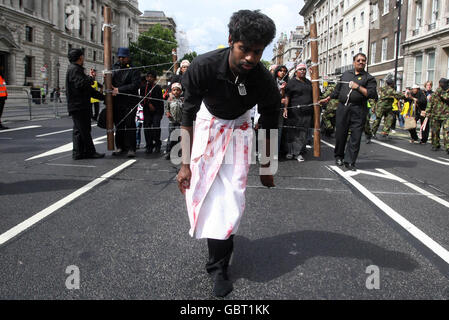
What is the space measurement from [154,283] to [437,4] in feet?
107

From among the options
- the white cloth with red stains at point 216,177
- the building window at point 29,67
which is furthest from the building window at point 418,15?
the building window at point 29,67

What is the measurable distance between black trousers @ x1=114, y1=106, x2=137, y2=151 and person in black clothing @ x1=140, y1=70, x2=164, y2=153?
34cm

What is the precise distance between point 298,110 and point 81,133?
4.38 meters

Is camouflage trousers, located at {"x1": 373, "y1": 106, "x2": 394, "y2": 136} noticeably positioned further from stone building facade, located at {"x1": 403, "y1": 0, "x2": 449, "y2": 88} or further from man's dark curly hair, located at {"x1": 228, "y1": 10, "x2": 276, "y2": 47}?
stone building facade, located at {"x1": 403, "y1": 0, "x2": 449, "y2": 88}

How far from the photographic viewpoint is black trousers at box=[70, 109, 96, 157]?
799 cm

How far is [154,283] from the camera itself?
2.81 metres

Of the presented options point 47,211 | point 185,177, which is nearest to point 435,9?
point 47,211

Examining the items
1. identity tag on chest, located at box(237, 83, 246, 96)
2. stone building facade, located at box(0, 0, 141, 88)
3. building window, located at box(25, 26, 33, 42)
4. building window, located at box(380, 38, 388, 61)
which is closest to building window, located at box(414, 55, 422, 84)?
building window, located at box(380, 38, 388, 61)

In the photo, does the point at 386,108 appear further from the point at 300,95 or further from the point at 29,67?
the point at 29,67

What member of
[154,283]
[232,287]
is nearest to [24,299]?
[154,283]

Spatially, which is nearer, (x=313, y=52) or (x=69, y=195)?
(x=69, y=195)

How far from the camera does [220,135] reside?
9.45 ft

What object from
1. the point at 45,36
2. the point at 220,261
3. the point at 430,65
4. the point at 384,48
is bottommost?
the point at 220,261
